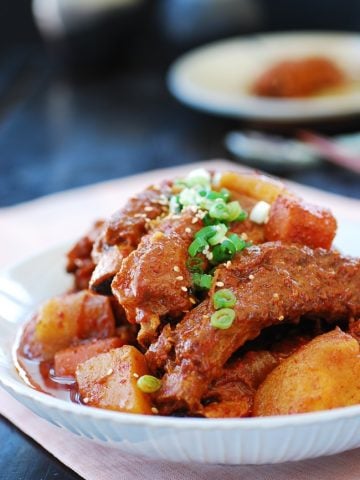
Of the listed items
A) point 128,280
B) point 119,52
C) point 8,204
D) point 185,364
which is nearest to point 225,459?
point 185,364

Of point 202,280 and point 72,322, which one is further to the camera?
point 72,322

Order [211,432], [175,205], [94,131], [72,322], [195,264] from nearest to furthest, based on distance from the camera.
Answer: [211,432]
[195,264]
[175,205]
[72,322]
[94,131]

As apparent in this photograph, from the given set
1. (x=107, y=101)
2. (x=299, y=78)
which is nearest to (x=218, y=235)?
(x=299, y=78)

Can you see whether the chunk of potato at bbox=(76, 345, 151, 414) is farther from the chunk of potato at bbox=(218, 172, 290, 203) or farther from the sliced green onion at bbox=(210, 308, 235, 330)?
the chunk of potato at bbox=(218, 172, 290, 203)

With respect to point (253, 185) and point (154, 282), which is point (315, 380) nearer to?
point (154, 282)

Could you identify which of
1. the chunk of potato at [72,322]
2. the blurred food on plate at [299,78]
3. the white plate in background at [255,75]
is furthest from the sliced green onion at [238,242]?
the blurred food on plate at [299,78]

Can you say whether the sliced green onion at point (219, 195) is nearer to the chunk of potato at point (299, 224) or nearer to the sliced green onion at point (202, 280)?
the chunk of potato at point (299, 224)
